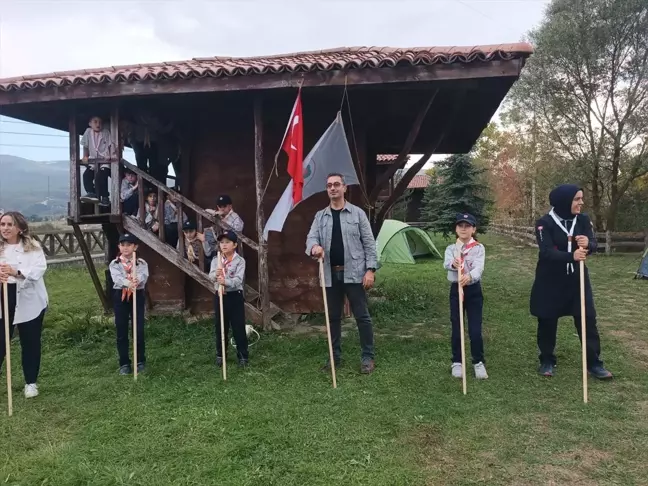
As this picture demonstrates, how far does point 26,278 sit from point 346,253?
2.91m

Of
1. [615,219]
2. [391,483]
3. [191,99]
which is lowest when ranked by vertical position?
[391,483]

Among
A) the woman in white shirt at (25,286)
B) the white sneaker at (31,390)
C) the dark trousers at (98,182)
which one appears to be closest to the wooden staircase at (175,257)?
the dark trousers at (98,182)

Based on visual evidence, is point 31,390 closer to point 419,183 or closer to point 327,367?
point 327,367

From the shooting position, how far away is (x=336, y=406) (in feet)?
14.2

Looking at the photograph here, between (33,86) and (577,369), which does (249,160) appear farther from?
(577,369)

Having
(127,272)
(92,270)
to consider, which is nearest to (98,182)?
(92,270)

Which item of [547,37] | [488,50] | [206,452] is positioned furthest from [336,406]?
[547,37]

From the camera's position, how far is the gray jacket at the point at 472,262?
4891mm

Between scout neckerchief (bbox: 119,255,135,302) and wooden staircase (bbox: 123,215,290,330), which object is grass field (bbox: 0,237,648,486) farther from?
scout neckerchief (bbox: 119,255,135,302)

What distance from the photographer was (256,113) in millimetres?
6590

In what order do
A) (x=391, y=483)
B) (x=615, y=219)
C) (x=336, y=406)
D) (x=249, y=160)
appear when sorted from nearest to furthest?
1. (x=391, y=483)
2. (x=336, y=406)
3. (x=249, y=160)
4. (x=615, y=219)

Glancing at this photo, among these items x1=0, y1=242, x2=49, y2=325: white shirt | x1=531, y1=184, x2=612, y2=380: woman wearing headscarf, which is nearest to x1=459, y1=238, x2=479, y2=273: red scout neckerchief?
x1=531, y1=184, x2=612, y2=380: woman wearing headscarf

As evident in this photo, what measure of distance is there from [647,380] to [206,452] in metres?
4.02

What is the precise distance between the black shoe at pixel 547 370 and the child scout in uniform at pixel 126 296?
4.00 meters
